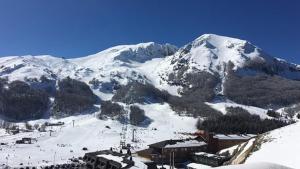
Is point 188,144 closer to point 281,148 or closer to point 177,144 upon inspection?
point 177,144

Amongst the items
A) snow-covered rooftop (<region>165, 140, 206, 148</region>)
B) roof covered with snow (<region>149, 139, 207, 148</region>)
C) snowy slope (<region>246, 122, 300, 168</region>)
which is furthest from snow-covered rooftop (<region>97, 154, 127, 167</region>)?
snowy slope (<region>246, 122, 300, 168</region>)

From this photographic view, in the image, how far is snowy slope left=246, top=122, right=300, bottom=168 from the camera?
4697 centimetres

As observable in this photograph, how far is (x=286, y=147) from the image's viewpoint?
51469 millimetres

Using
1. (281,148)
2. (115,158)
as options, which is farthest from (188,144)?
(281,148)

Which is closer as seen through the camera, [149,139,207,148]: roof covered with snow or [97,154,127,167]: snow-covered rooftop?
[97,154,127,167]: snow-covered rooftop

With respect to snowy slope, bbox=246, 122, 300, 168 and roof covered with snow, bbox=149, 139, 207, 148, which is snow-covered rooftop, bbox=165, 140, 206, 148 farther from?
snowy slope, bbox=246, 122, 300, 168

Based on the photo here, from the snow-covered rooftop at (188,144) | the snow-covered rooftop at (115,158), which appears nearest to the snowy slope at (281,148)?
the snow-covered rooftop at (115,158)

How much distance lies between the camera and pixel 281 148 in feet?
169

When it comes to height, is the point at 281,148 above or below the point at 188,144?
above

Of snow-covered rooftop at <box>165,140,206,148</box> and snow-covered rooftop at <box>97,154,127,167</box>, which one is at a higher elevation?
snow-covered rooftop at <box>165,140,206,148</box>

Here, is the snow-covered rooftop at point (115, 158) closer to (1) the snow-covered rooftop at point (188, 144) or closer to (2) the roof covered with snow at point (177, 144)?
(2) the roof covered with snow at point (177, 144)

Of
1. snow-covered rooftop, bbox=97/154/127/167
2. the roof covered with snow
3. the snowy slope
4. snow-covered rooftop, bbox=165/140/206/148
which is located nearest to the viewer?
the snowy slope

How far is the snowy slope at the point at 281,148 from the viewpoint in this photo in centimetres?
4697

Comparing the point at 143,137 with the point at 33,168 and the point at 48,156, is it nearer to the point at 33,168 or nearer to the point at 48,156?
the point at 48,156
